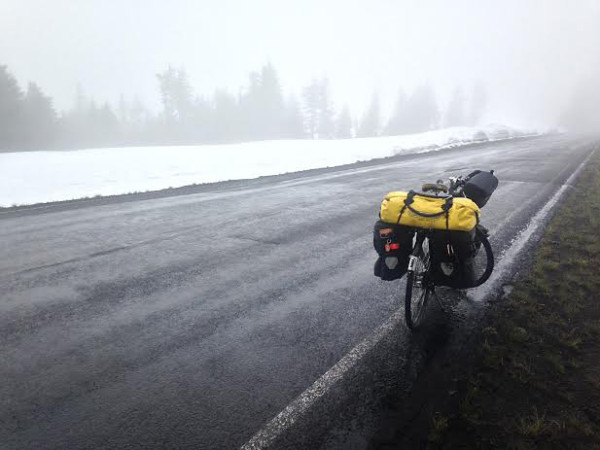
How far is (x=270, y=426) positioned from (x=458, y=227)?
8.04 ft

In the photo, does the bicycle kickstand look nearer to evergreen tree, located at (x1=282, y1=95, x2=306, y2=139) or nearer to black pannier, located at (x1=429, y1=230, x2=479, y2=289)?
black pannier, located at (x1=429, y1=230, x2=479, y2=289)

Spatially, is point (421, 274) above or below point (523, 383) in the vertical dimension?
above

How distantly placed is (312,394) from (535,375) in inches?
74.2

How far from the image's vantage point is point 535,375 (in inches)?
127

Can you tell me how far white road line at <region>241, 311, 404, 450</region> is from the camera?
8.61ft

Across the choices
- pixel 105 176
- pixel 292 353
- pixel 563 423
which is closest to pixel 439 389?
pixel 563 423

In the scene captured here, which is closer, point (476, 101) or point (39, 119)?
point (39, 119)

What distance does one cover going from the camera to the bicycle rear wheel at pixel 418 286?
3865 mm

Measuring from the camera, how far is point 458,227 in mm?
3730

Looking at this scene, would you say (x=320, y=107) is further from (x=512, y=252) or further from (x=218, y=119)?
(x=512, y=252)

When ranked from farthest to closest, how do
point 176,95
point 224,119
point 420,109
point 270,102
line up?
point 420,109
point 270,102
point 224,119
point 176,95

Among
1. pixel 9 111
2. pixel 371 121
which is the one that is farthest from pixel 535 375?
pixel 371 121

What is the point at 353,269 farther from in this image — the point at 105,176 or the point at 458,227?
the point at 105,176

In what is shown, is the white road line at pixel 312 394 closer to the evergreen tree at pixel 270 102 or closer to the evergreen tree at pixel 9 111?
the evergreen tree at pixel 9 111
